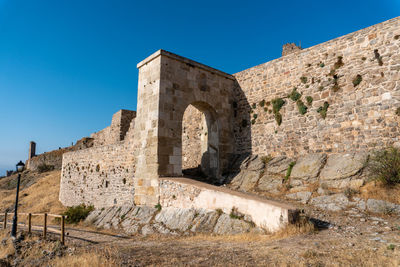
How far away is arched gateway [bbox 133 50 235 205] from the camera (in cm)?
1022

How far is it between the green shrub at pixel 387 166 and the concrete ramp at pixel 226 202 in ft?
10.0

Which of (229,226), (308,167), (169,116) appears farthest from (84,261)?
(308,167)

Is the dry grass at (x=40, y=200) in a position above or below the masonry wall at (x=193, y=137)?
below

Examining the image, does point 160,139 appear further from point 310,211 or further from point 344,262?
point 344,262

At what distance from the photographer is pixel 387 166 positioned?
24.1 feet

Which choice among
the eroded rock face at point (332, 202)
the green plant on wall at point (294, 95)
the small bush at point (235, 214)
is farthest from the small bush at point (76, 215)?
the green plant on wall at point (294, 95)

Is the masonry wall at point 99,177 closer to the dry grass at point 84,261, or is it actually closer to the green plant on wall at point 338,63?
the dry grass at point 84,261

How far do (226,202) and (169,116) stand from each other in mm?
4476

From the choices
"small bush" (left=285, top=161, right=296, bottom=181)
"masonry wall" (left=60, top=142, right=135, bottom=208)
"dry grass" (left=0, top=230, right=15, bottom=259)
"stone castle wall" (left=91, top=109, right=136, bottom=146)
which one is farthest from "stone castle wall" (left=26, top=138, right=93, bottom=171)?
"small bush" (left=285, top=161, right=296, bottom=181)

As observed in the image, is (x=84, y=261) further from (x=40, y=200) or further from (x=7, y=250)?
(x=40, y=200)

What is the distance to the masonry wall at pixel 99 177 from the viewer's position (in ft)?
41.9

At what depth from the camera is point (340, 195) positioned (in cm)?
773

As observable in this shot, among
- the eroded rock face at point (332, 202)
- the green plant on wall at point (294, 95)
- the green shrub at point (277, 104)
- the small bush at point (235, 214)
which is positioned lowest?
the small bush at point (235, 214)

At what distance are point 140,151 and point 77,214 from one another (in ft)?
17.1
